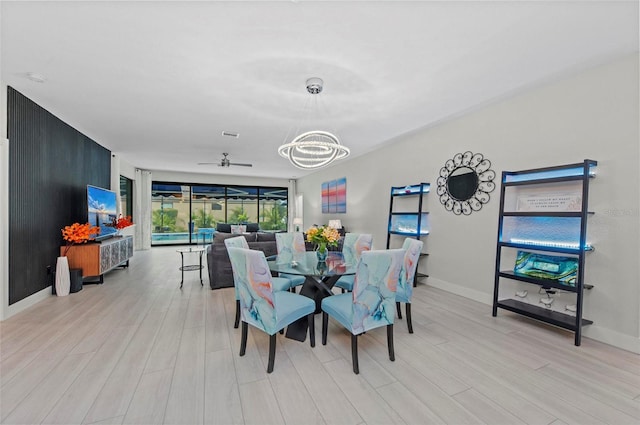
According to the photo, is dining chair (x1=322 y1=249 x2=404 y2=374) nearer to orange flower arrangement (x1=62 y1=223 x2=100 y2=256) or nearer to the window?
orange flower arrangement (x1=62 y1=223 x2=100 y2=256)

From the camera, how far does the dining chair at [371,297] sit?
2.04 meters

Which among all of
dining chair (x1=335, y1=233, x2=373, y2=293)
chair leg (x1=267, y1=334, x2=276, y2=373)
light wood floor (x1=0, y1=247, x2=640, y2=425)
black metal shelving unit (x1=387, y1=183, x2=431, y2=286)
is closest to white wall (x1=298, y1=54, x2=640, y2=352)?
black metal shelving unit (x1=387, y1=183, x2=431, y2=286)

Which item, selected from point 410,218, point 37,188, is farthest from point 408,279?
point 37,188

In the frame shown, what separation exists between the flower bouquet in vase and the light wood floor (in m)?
0.71

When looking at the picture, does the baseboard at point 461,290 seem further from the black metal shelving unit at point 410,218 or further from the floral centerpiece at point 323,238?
the floral centerpiece at point 323,238

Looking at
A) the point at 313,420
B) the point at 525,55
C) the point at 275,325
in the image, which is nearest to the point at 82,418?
the point at 275,325

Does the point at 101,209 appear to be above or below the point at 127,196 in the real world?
below

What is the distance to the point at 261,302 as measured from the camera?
2090mm

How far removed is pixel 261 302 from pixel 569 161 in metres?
3.40

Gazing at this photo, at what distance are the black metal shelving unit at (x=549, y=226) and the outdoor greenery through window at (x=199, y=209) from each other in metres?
8.84

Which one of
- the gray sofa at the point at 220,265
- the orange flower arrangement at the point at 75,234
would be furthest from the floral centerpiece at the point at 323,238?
the orange flower arrangement at the point at 75,234

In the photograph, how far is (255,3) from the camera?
1829 mm

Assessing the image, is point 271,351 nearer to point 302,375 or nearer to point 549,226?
point 302,375

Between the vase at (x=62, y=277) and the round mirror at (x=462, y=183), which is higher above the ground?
the round mirror at (x=462, y=183)
